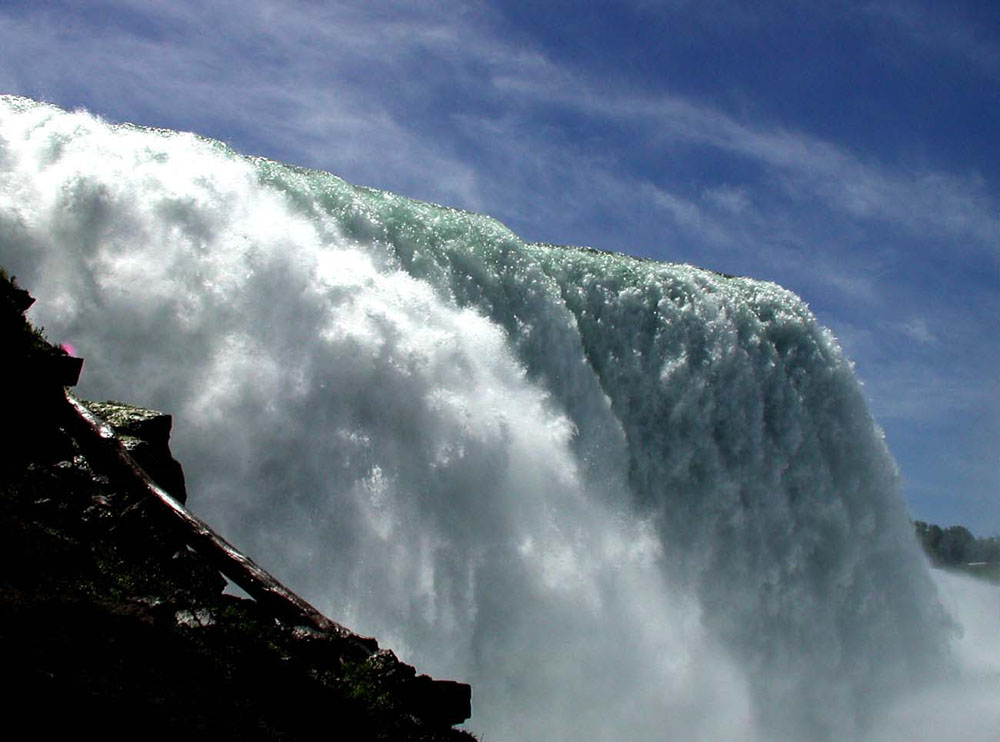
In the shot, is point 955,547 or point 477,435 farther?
point 955,547

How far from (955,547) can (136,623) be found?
74864 mm

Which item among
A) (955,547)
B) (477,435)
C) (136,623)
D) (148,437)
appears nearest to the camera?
(136,623)

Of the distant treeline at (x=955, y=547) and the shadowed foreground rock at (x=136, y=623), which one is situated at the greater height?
the distant treeline at (x=955, y=547)

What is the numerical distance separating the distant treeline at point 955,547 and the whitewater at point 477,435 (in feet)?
173

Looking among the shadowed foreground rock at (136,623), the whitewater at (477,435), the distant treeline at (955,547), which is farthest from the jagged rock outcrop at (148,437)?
the distant treeline at (955,547)

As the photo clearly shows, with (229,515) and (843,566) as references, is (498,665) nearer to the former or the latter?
(229,515)

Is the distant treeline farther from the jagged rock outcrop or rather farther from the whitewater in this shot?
the jagged rock outcrop

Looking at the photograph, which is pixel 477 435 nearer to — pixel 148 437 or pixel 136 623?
pixel 148 437

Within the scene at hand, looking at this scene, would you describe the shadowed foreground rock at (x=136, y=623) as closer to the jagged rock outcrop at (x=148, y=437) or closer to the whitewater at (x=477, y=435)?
the jagged rock outcrop at (x=148, y=437)

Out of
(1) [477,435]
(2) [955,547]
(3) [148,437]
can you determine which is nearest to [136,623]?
(3) [148,437]

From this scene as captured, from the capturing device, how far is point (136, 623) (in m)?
4.91

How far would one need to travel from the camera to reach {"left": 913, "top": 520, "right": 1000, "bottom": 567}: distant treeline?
222 feet

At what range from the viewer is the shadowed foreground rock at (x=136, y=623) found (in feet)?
13.9

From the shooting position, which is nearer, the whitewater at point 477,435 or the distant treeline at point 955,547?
the whitewater at point 477,435
